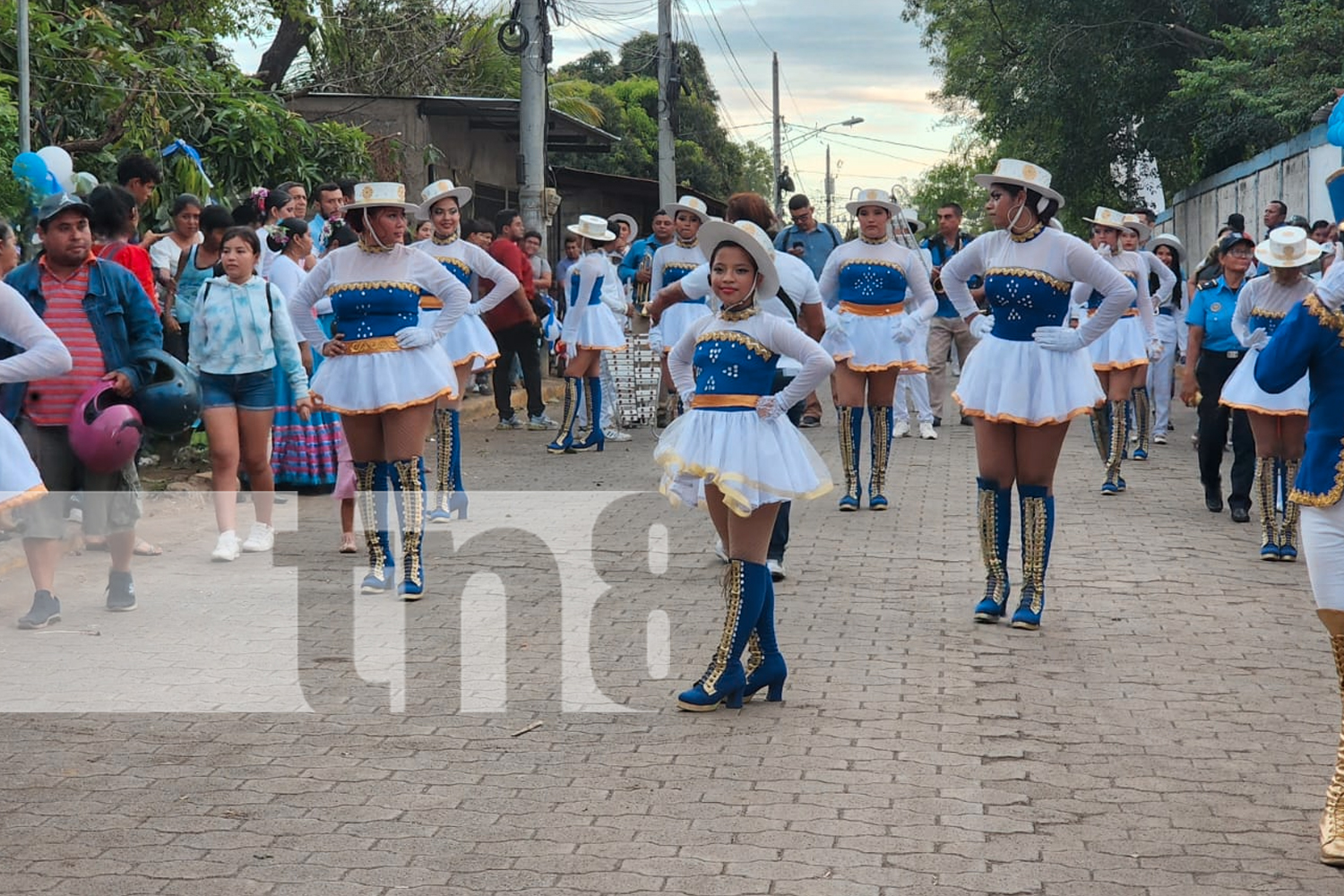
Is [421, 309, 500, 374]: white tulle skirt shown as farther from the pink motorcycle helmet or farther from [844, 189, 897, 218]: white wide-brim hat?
the pink motorcycle helmet

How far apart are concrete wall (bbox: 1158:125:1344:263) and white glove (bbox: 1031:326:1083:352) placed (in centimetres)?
614

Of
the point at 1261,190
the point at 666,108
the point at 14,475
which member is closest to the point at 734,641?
the point at 14,475

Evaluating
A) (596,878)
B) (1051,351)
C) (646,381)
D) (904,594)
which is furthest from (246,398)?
(646,381)

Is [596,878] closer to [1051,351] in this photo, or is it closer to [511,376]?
[1051,351]

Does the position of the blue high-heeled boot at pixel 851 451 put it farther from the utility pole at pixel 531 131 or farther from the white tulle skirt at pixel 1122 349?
the utility pole at pixel 531 131

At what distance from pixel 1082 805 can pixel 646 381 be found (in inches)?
511

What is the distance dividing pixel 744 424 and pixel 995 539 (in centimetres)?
230

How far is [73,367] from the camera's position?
8156 millimetres

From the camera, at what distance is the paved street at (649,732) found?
4.93m

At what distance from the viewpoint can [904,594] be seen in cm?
922

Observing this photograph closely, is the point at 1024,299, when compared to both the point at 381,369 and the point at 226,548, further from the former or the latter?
the point at 226,548

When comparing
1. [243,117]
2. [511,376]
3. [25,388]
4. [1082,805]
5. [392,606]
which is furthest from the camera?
[511,376]

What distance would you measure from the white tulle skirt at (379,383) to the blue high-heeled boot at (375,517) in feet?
1.25

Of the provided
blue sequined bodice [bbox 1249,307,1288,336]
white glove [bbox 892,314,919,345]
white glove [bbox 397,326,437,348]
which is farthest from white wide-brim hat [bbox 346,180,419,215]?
blue sequined bodice [bbox 1249,307,1288,336]
